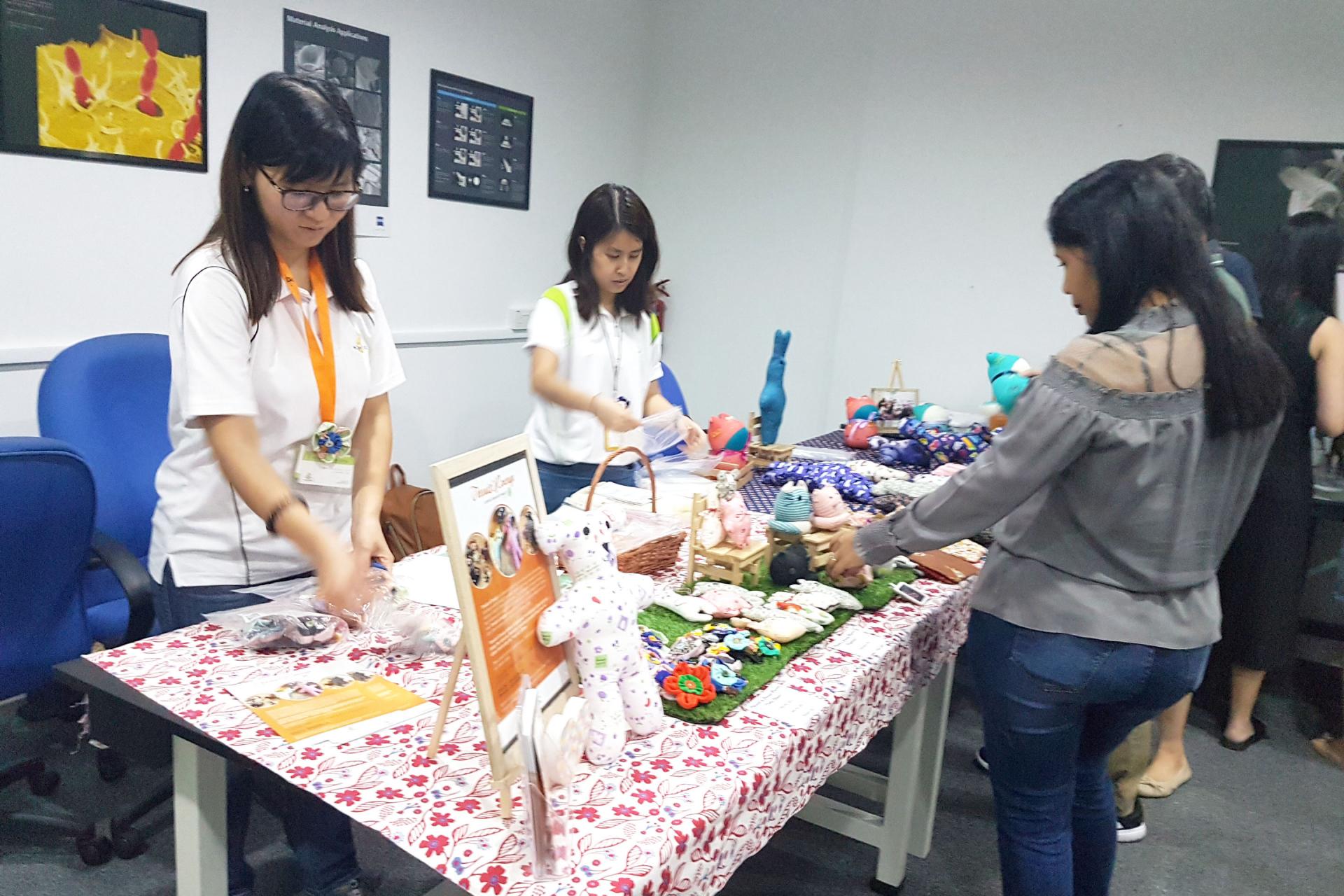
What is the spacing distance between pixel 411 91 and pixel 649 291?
150cm

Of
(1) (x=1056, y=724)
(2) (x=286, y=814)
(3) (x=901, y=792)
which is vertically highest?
(1) (x=1056, y=724)

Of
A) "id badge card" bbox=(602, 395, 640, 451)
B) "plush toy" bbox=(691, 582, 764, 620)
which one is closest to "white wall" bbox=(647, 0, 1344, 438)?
"id badge card" bbox=(602, 395, 640, 451)

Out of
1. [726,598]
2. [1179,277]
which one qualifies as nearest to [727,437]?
[726,598]

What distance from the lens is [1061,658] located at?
1.32 m

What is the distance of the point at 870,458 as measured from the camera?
2846mm

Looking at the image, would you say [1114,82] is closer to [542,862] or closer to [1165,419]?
[1165,419]

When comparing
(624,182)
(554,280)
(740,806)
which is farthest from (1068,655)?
(624,182)

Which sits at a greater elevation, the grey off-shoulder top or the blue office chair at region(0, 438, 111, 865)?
the grey off-shoulder top

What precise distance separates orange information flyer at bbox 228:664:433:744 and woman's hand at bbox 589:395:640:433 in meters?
0.94

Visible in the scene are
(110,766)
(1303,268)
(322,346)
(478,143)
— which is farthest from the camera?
(478,143)

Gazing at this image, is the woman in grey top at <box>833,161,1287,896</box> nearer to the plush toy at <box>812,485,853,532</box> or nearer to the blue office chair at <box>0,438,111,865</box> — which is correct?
the plush toy at <box>812,485,853,532</box>

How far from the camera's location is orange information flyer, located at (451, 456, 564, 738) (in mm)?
957

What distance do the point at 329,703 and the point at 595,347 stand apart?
1253mm

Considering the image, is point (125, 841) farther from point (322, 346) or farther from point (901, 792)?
point (901, 792)
